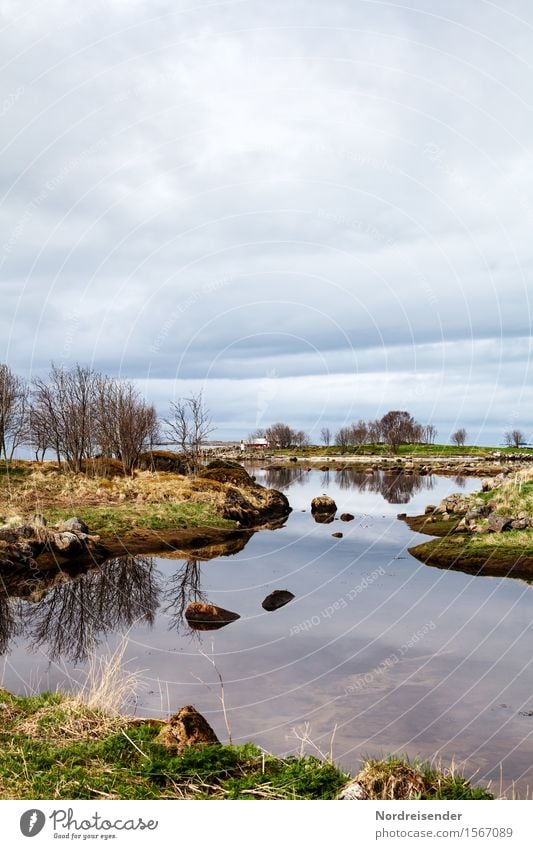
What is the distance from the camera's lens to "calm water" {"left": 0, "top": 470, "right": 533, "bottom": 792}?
10.1m

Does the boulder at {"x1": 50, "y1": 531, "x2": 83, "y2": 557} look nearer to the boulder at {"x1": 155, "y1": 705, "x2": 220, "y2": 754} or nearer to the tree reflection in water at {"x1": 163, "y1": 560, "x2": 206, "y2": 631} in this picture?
the tree reflection in water at {"x1": 163, "y1": 560, "x2": 206, "y2": 631}

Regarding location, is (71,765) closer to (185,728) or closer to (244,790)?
(185,728)

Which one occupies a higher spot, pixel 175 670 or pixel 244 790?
pixel 244 790

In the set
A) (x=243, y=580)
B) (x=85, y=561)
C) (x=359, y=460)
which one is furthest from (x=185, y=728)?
(x=359, y=460)

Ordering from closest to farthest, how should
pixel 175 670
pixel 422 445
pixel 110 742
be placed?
pixel 110 742
pixel 175 670
pixel 422 445

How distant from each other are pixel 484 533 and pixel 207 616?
14524mm

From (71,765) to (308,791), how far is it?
286 cm

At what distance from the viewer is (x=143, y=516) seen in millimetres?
30500

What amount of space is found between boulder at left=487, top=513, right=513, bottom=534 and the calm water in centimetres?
388

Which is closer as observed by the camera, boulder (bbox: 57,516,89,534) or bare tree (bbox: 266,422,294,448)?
boulder (bbox: 57,516,89,534)

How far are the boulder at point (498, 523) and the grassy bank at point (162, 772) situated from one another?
1995cm

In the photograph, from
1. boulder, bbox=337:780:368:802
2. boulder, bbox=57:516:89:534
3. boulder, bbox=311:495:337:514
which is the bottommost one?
boulder, bbox=311:495:337:514

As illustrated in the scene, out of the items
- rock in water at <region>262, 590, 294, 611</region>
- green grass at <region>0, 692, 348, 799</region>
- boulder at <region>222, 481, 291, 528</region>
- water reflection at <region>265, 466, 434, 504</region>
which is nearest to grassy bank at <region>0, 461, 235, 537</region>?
boulder at <region>222, 481, 291, 528</region>

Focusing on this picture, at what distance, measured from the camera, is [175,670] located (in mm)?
13250
